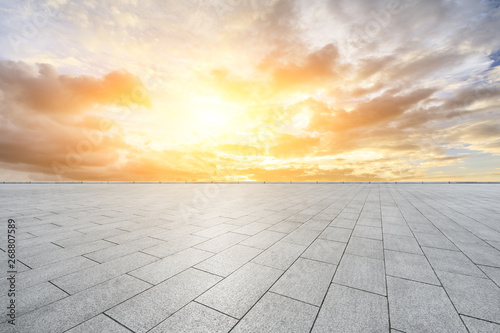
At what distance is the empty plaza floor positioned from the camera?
9.45 ft

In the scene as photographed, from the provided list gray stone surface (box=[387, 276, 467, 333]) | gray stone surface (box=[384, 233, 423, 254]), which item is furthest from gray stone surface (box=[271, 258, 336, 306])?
gray stone surface (box=[384, 233, 423, 254])

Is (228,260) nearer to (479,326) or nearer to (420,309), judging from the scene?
(420,309)

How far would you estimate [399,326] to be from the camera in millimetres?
2779

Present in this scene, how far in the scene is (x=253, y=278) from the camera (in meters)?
4.01

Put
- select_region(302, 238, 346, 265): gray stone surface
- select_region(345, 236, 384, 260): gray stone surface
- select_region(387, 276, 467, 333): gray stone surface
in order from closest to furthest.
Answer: select_region(387, 276, 467, 333): gray stone surface → select_region(302, 238, 346, 265): gray stone surface → select_region(345, 236, 384, 260): gray stone surface

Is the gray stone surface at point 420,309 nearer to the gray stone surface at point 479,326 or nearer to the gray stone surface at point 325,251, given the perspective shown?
the gray stone surface at point 479,326

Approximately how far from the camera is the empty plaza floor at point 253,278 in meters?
2.88

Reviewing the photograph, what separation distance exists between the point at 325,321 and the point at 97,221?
29.4 feet

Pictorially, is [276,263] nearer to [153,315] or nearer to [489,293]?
[153,315]

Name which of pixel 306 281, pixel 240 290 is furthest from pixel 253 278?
pixel 306 281

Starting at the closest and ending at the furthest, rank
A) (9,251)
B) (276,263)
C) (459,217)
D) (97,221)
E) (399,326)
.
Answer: (399,326) → (276,263) → (9,251) → (97,221) → (459,217)

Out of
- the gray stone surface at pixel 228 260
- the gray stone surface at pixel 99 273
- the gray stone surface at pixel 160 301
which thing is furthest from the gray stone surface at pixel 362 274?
the gray stone surface at pixel 99 273

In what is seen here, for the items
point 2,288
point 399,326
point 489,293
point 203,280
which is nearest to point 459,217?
point 489,293

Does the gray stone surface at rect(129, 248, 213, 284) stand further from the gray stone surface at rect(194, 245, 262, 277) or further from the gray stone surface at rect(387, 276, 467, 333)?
the gray stone surface at rect(387, 276, 467, 333)
